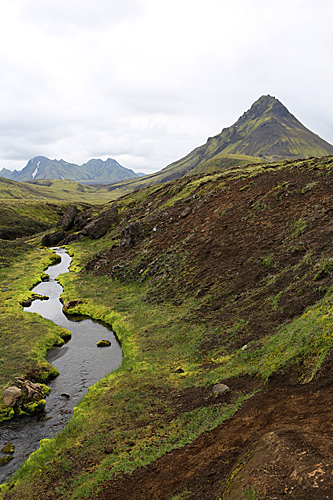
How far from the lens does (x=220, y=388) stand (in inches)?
858

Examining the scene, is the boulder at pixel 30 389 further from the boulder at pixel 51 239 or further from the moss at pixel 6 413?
the boulder at pixel 51 239

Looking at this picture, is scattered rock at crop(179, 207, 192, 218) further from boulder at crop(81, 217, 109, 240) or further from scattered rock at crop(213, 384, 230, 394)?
scattered rock at crop(213, 384, 230, 394)

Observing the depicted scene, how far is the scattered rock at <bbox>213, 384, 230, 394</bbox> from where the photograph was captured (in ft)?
70.0

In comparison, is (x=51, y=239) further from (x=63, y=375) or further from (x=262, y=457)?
(x=262, y=457)

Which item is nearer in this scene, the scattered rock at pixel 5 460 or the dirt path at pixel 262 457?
the dirt path at pixel 262 457

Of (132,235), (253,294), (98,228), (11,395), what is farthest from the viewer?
(98,228)

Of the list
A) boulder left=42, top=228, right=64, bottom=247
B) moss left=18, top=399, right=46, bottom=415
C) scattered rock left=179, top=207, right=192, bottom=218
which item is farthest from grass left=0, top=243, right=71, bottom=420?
boulder left=42, top=228, right=64, bottom=247

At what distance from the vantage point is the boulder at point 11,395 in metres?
27.7

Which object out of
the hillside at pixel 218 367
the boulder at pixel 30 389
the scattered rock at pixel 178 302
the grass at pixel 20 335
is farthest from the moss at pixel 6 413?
the scattered rock at pixel 178 302

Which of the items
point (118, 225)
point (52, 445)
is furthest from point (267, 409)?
point (118, 225)

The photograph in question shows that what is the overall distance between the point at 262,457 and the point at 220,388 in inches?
413

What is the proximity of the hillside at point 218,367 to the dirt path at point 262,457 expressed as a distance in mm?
63

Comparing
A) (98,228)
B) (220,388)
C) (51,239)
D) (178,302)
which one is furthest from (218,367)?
(51,239)

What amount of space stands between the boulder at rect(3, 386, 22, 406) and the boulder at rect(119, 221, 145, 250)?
48649mm
